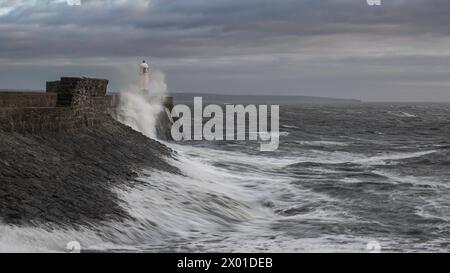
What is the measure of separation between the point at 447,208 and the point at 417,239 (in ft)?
8.45

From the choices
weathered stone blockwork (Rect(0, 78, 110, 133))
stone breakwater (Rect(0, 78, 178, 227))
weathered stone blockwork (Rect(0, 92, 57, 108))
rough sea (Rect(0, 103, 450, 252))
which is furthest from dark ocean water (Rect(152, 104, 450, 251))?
weathered stone blockwork (Rect(0, 92, 57, 108))

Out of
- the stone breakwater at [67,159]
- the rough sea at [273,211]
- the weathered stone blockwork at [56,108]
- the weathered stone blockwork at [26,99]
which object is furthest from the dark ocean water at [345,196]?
the weathered stone blockwork at [26,99]

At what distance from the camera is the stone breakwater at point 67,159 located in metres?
7.59

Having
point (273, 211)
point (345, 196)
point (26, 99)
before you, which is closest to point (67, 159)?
point (26, 99)

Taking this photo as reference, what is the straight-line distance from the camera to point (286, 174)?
1470 centimetres

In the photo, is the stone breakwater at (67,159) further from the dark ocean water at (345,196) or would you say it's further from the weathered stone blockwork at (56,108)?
the dark ocean water at (345,196)

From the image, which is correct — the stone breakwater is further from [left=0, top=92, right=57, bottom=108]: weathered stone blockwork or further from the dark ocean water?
the dark ocean water

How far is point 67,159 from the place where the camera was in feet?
33.0

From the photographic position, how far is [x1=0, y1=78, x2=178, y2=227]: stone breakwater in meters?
7.59

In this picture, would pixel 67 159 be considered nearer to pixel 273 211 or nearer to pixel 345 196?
pixel 273 211
